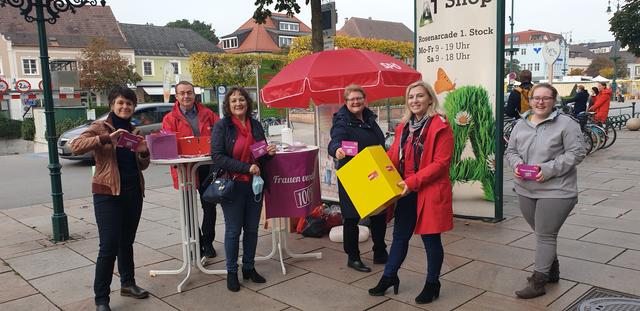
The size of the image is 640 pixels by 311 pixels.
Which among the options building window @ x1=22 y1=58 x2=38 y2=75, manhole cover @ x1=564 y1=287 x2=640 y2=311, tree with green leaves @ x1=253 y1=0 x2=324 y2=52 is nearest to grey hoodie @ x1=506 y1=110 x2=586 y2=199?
manhole cover @ x1=564 y1=287 x2=640 y2=311

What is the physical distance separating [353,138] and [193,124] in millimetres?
1621

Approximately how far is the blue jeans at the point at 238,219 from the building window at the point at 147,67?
55.7m

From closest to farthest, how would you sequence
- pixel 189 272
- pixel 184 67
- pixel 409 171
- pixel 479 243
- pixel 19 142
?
1. pixel 409 171
2. pixel 189 272
3. pixel 479 243
4. pixel 19 142
5. pixel 184 67

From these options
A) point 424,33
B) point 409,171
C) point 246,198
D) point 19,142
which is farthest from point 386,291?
point 19,142

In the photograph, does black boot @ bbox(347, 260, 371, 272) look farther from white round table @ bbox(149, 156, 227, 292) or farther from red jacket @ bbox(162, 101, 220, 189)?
red jacket @ bbox(162, 101, 220, 189)

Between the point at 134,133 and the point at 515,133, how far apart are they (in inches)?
118

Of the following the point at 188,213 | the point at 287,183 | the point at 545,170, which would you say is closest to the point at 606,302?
the point at 545,170

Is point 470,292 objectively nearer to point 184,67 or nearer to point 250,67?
point 250,67

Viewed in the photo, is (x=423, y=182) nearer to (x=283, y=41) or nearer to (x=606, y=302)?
(x=606, y=302)

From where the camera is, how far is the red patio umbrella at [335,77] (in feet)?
17.7

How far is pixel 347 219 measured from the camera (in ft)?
15.1

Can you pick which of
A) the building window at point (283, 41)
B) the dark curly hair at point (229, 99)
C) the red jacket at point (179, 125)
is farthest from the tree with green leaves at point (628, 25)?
the building window at point (283, 41)

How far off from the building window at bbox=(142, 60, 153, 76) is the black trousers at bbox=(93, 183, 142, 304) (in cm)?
5570

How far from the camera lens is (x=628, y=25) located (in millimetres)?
20000
